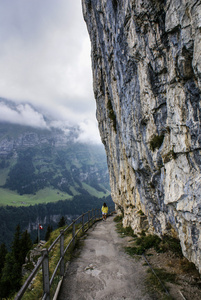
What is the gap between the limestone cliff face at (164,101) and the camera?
21.7ft

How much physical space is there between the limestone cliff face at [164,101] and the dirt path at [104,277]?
2654 millimetres

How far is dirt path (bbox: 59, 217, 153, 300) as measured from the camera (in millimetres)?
6336

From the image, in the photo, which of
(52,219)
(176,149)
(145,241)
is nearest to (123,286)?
(145,241)

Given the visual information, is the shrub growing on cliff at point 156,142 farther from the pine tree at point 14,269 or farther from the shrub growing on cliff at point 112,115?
the pine tree at point 14,269

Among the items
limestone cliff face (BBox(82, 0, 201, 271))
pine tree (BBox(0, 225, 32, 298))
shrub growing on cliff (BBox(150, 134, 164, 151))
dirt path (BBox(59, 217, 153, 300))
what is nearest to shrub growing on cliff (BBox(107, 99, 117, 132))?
limestone cliff face (BBox(82, 0, 201, 271))

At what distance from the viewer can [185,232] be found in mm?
7344

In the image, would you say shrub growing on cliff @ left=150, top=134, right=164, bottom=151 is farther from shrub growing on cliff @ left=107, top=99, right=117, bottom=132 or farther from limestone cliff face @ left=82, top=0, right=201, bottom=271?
shrub growing on cliff @ left=107, top=99, right=117, bottom=132

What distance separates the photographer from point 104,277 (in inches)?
299

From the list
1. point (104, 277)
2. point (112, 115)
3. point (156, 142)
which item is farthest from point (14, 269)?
point (156, 142)

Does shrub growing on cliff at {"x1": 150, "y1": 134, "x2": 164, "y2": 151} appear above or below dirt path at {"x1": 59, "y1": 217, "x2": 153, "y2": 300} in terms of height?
above

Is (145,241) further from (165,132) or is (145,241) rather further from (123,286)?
(165,132)

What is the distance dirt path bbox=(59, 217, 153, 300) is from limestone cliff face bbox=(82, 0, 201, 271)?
8.71 ft

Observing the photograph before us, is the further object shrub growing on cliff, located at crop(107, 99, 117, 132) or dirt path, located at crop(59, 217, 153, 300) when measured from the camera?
shrub growing on cliff, located at crop(107, 99, 117, 132)

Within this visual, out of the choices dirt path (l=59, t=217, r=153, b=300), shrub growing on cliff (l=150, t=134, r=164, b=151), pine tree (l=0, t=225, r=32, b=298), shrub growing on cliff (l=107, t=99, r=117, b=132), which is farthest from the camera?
pine tree (l=0, t=225, r=32, b=298)
